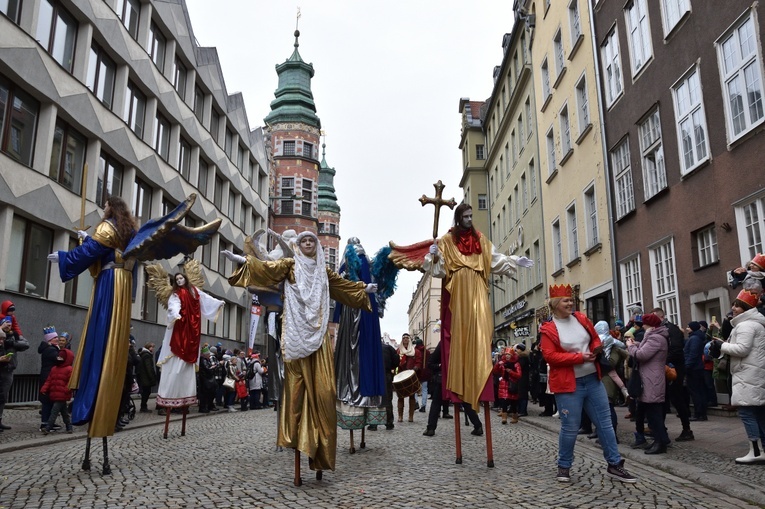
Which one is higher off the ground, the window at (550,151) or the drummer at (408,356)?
the window at (550,151)

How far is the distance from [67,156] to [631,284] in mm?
16863

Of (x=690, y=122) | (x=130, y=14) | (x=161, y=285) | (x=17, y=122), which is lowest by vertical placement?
(x=161, y=285)

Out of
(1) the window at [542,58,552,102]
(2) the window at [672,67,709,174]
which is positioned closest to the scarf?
(2) the window at [672,67,709,174]

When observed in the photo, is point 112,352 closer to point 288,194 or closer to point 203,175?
point 203,175

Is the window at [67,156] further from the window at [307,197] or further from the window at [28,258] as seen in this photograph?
the window at [307,197]

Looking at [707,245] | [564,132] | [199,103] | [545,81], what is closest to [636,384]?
[707,245]

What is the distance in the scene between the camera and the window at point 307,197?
178 ft

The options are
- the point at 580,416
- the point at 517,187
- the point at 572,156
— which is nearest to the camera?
the point at 580,416

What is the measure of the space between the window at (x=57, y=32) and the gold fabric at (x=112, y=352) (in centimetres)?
1253

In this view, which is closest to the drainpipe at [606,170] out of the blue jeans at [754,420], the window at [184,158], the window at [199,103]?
the blue jeans at [754,420]

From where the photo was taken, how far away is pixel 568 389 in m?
5.93

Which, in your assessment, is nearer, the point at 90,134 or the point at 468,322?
the point at 468,322

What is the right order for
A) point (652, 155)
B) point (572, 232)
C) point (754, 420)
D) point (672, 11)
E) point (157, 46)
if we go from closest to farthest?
point (754, 420) < point (672, 11) < point (652, 155) < point (572, 232) < point (157, 46)

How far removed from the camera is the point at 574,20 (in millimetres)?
22000
